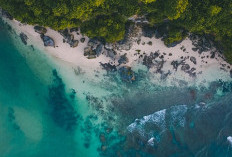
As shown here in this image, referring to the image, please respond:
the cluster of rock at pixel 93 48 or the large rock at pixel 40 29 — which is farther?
the cluster of rock at pixel 93 48

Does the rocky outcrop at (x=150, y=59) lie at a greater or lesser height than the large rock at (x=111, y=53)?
lesser

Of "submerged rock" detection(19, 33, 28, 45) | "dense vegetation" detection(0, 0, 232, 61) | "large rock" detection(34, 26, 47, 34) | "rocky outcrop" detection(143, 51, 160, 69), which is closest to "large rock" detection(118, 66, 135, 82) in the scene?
"rocky outcrop" detection(143, 51, 160, 69)

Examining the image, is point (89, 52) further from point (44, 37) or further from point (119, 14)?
point (119, 14)

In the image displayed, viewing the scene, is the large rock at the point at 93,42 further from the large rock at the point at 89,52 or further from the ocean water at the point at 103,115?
the ocean water at the point at 103,115

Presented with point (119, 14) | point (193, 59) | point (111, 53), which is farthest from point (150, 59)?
point (119, 14)

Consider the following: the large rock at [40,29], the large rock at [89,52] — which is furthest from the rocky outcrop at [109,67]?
the large rock at [40,29]

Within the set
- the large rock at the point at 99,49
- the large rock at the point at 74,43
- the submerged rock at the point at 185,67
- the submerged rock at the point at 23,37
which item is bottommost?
the submerged rock at the point at 185,67

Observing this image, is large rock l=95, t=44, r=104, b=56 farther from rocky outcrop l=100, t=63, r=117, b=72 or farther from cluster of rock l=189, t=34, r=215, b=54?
cluster of rock l=189, t=34, r=215, b=54
